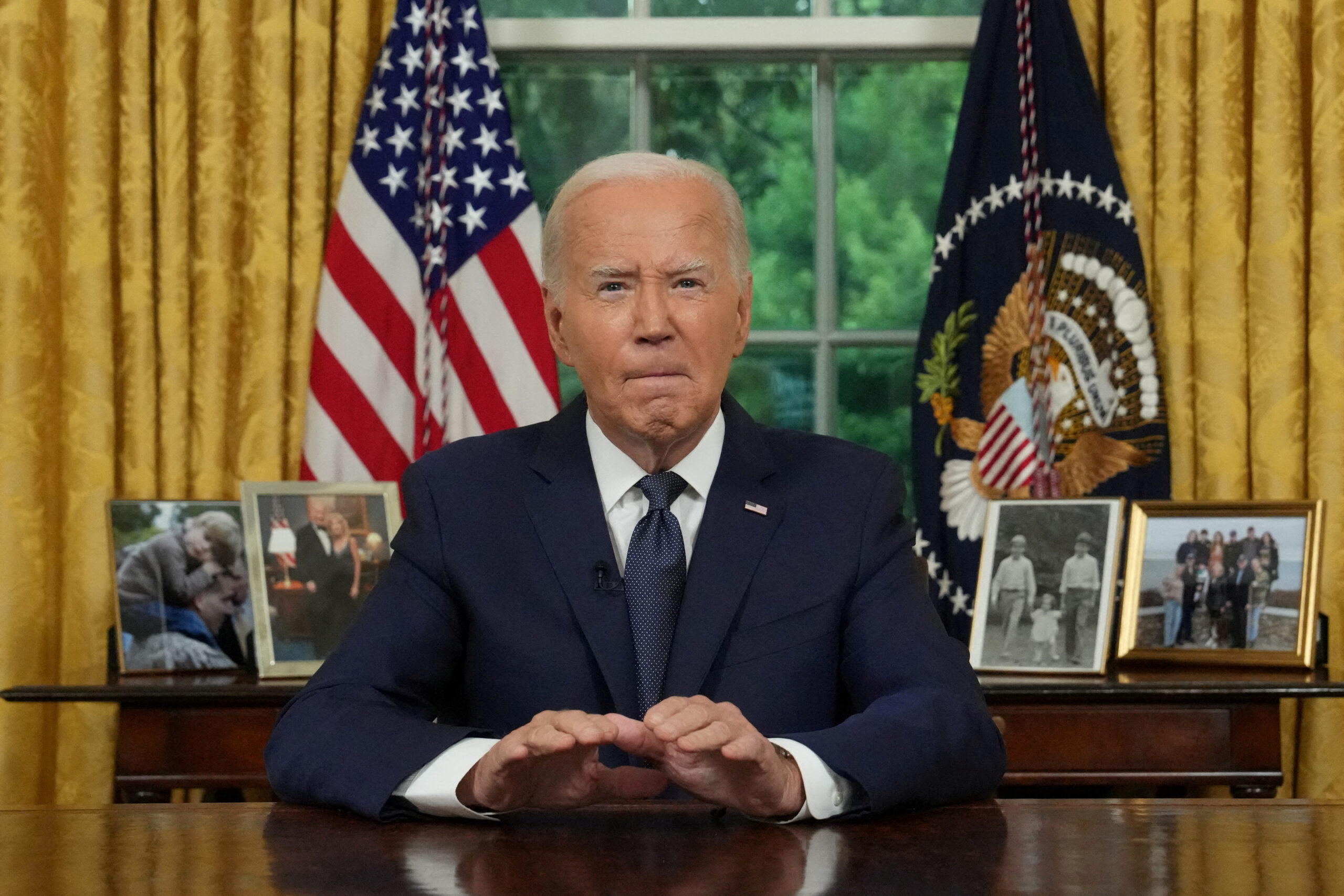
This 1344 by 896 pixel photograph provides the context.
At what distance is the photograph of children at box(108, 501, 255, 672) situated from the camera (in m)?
2.74

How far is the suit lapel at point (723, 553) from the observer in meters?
1.57

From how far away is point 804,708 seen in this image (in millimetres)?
1626

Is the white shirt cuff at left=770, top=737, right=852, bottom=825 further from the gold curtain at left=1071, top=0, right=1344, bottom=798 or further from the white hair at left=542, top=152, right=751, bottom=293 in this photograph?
the gold curtain at left=1071, top=0, right=1344, bottom=798

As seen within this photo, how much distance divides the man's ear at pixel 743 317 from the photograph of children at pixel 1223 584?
136 centimetres

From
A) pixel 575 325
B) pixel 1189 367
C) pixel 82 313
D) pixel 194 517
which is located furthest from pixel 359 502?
pixel 1189 367

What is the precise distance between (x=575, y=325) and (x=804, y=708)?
54 centimetres

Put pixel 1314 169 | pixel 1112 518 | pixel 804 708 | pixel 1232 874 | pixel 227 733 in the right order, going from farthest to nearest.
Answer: pixel 1314 169 → pixel 1112 518 → pixel 227 733 → pixel 804 708 → pixel 1232 874

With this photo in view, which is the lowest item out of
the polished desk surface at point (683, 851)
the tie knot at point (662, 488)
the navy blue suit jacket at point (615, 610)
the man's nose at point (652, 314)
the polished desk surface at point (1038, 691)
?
the polished desk surface at point (1038, 691)

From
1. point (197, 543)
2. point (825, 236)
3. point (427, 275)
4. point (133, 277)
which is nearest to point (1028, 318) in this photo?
point (825, 236)

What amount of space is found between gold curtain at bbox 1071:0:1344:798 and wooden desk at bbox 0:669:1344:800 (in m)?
0.65

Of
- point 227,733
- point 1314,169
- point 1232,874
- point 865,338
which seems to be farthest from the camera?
point 865,338

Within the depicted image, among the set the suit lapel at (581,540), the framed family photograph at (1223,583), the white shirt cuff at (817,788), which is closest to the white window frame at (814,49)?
the framed family photograph at (1223,583)

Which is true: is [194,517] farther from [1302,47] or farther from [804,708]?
[1302,47]

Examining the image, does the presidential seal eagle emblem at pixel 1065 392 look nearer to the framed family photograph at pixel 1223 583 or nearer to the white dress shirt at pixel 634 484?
the framed family photograph at pixel 1223 583
